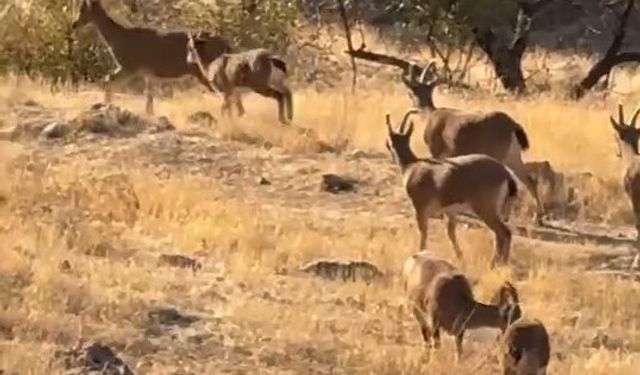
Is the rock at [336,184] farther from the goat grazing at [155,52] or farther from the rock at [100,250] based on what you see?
the goat grazing at [155,52]

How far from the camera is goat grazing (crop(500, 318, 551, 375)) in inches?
352

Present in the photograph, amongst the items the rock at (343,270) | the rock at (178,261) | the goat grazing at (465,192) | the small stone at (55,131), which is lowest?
the rock at (178,261)

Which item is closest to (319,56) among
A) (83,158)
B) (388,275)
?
(83,158)

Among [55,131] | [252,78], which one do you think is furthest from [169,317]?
[252,78]

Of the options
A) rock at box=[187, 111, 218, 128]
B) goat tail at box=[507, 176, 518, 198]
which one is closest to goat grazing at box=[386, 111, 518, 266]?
goat tail at box=[507, 176, 518, 198]

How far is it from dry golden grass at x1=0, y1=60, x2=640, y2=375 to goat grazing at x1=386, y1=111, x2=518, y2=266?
24 centimetres

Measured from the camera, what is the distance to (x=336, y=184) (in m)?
16.4

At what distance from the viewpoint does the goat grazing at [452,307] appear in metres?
9.87

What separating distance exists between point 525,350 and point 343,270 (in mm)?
3430

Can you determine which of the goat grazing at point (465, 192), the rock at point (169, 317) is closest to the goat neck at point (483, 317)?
the rock at point (169, 317)

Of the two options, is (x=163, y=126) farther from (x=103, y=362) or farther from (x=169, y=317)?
(x=103, y=362)

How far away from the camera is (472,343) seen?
10.4 m

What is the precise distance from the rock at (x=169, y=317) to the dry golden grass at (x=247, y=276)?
8 centimetres

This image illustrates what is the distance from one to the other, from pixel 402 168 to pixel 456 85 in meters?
13.1
